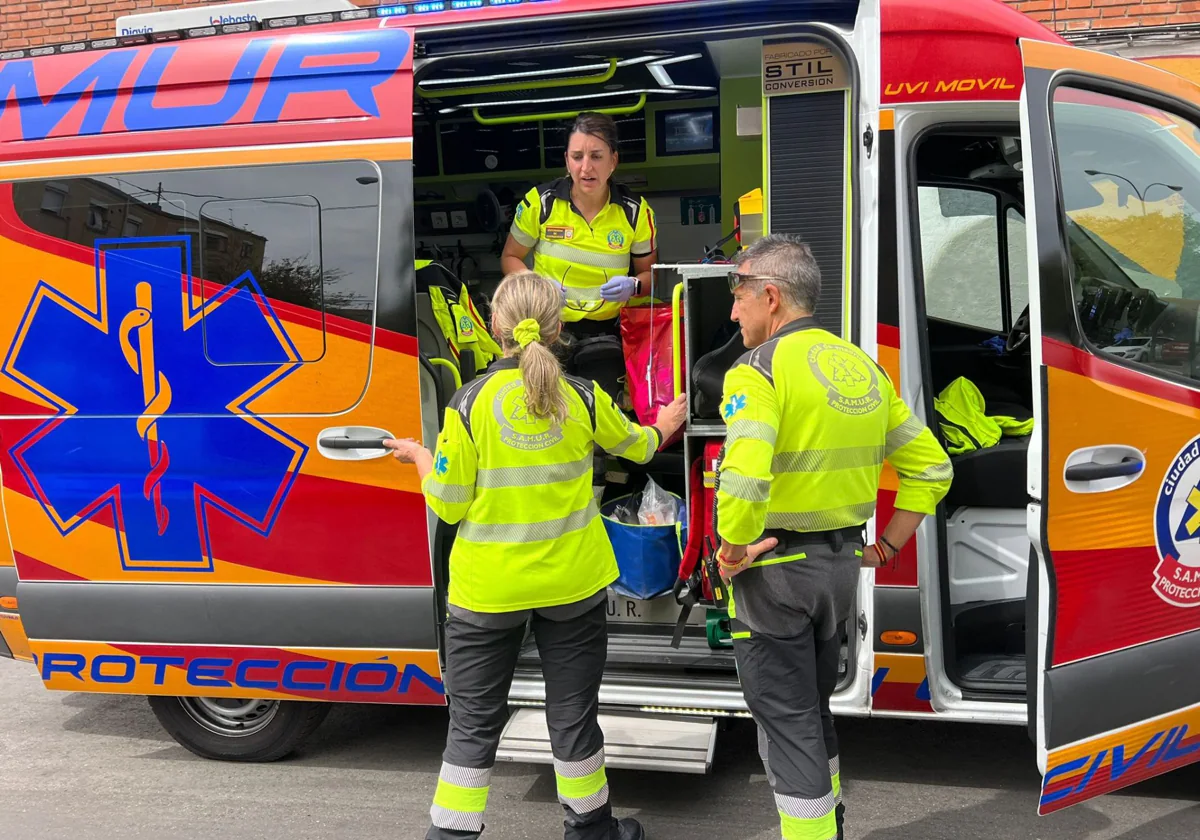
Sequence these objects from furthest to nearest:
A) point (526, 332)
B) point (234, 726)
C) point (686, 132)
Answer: point (686, 132) < point (234, 726) < point (526, 332)

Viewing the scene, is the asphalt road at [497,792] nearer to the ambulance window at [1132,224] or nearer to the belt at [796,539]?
the belt at [796,539]

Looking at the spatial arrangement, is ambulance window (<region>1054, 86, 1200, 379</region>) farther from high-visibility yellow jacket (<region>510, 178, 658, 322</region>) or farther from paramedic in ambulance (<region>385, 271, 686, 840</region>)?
high-visibility yellow jacket (<region>510, 178, 658, 322</region>)

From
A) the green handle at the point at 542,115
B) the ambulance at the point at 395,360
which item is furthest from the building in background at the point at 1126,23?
the ambulance at the point at 395,360

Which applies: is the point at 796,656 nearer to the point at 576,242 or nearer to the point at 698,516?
the point at 698,516

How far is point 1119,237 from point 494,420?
1.91 meters

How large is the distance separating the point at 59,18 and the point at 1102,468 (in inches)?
354


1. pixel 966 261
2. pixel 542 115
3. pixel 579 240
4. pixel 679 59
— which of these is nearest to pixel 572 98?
pixel 542 115

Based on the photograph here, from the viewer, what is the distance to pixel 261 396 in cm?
320

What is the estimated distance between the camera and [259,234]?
320 centimetres

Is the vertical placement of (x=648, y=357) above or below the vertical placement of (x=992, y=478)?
above

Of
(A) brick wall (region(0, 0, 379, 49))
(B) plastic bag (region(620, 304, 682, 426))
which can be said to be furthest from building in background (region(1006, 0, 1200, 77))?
(A) brick wall (region(0, 0, 379, 49))

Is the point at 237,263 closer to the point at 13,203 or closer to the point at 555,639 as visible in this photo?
the point at 13,203

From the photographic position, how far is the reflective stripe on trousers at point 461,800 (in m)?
2.66

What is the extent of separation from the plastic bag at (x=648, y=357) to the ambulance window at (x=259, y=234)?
112 cm
